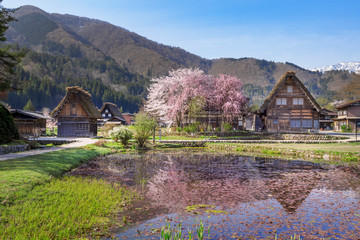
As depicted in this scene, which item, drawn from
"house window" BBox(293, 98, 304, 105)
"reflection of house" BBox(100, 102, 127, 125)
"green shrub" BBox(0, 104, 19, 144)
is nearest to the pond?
"green shrub" BBox(0, 104, 19, 144)

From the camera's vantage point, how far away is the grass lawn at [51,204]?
21.1 feet

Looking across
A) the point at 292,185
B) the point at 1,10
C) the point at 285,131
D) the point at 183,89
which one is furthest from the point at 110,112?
the point at 292,185

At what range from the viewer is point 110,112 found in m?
85.7

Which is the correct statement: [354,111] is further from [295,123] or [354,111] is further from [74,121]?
[74,121]

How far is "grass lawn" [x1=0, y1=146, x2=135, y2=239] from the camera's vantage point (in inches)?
253

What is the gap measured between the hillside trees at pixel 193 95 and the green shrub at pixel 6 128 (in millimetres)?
24479

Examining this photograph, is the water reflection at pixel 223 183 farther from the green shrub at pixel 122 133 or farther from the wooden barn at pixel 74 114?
the wooden barn at pixel 74 114

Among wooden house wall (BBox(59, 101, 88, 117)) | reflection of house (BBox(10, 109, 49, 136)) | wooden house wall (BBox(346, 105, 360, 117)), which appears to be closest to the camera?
reflection of house (BBox(10, 109, 49, 136))

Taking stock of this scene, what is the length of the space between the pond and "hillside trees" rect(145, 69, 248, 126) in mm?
29211

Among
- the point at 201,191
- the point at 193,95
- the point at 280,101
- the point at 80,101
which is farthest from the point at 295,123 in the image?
the point at 201,191

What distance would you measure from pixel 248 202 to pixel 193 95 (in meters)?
35.7

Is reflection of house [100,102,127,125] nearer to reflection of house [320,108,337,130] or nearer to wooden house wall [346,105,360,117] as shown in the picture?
wooden house wall [346,105,360,117]

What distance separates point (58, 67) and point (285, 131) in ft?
580

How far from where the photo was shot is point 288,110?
46.6 metres
